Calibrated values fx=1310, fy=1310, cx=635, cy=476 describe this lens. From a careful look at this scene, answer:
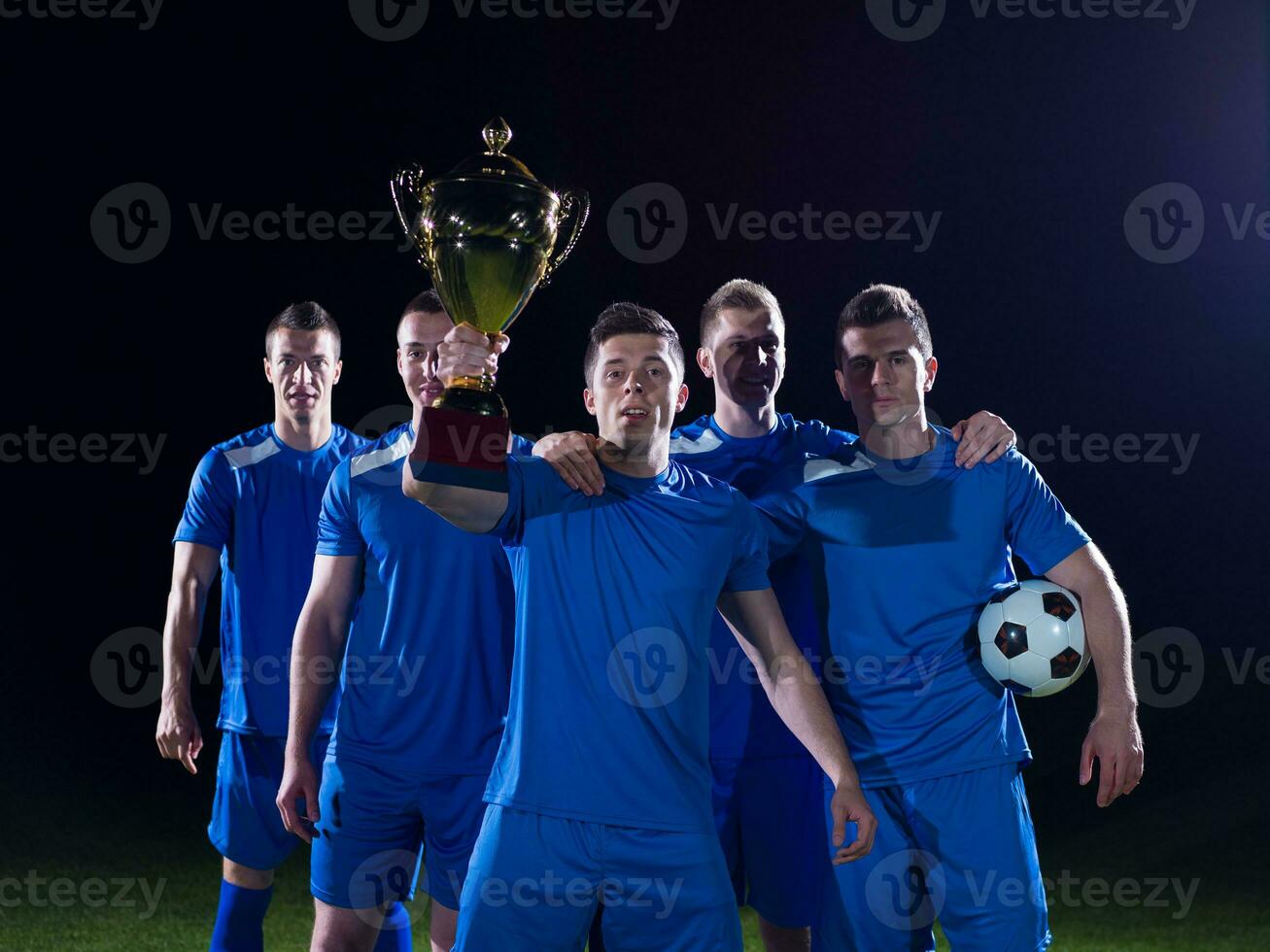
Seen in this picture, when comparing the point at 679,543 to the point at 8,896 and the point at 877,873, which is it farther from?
the point at 8,896

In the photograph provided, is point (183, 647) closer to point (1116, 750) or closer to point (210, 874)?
point (1116, 750)

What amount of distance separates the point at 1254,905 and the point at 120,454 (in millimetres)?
5500

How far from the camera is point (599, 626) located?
79.7 inches

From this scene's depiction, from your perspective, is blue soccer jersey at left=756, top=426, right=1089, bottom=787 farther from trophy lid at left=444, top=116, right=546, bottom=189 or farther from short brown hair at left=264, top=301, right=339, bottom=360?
short brown hair at left=264, top=301, right=339, bottom=360

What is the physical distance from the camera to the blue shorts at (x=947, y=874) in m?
2.33

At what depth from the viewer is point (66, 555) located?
6.72 metres

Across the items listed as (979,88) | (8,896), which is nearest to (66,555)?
(8,896)

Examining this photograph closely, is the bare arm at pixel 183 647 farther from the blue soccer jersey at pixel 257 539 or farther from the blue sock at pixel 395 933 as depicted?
the blue sock at pixel 395 933

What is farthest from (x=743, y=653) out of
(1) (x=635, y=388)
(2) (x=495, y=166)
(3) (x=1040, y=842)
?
(3) (x=1040, y=842)

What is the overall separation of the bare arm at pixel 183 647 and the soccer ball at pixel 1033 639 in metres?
1.79

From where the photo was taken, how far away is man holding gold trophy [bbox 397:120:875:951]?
1933 mm

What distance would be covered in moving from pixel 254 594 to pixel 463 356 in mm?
1435

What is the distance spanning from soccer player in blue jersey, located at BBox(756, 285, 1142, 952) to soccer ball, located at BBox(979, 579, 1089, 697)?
0.04 metres

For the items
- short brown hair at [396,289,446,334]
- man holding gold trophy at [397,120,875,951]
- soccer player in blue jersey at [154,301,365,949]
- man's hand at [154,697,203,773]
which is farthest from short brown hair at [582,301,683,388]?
man's hand at [154,697,203,773]
